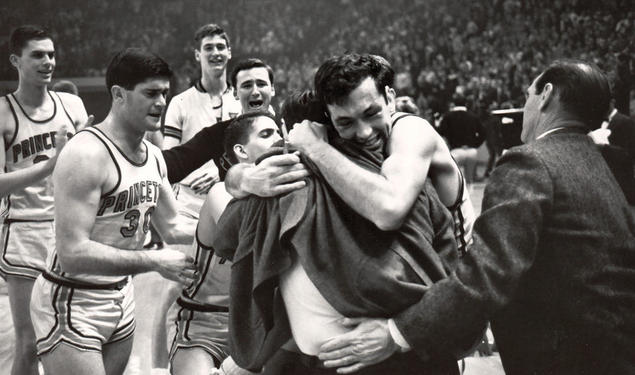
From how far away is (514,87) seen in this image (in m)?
15.0

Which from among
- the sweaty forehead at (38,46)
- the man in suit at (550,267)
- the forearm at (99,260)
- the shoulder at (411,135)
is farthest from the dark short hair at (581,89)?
the sweaty forehead at (38,46)

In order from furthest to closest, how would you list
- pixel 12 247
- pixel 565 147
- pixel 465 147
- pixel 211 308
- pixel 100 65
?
pixel 100 65, pixel 465 147, pixel 12 247, pixel 211 308, pixel 565 147

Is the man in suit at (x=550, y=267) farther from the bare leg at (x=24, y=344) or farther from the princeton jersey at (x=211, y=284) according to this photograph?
the bare leg at (x=24, y=344)

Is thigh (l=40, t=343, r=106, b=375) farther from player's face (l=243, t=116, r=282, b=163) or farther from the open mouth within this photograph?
the open mouth

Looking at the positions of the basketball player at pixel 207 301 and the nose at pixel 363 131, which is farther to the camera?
the basketball player at pixel 207 301

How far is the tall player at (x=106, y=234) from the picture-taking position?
8.43 feet

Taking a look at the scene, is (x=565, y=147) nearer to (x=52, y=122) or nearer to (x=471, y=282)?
(x=471, y=282)

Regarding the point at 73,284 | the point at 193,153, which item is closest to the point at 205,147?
the point at 193,153

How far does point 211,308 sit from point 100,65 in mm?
19190

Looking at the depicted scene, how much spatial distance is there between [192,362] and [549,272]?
1.55 m

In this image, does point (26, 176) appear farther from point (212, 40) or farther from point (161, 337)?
point (212, 40)

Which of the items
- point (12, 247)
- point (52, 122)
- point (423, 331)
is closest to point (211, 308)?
point (423, 331)

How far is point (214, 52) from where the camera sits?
17.2ft

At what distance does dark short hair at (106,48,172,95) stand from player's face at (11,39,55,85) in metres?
1.54
